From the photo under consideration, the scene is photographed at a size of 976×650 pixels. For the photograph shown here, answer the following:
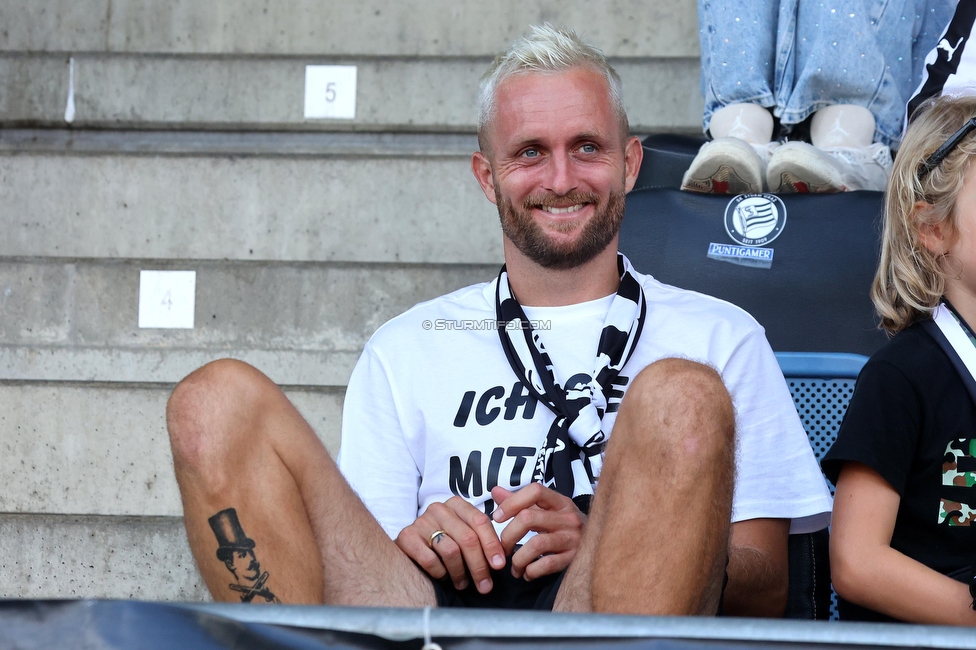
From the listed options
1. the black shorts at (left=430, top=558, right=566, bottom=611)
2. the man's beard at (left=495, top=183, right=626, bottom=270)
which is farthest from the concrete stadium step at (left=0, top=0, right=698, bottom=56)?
the black shorts at (left=430, top=558, right=566, bottom=611)

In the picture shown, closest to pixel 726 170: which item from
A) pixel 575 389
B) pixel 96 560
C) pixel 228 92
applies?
pixel 575 389

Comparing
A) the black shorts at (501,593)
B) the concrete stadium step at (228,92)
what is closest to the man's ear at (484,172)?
the black shorts at (501,593)

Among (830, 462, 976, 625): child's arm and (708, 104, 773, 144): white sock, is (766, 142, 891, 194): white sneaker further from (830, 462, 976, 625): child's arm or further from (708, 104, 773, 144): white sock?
(830, 462, 976, 625): child's arm

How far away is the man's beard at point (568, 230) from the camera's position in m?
1.65

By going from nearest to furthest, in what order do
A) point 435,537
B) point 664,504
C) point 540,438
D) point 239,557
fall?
point 664,504 < point 239,557 < point 435,537 < point 540,438

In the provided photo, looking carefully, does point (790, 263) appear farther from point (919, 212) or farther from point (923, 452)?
point (923, 452)

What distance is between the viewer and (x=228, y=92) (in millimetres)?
2762

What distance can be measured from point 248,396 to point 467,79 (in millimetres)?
1696

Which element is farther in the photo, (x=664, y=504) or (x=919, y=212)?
(x=919, y=212)

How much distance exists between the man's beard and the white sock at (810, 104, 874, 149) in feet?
2.12

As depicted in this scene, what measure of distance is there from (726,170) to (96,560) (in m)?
1.64

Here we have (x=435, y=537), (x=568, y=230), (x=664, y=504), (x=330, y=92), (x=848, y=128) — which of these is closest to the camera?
(x=664, y=504)

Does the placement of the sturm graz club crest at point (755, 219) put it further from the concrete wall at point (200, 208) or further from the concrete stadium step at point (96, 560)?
the concrete stadium step at point (96, 560)

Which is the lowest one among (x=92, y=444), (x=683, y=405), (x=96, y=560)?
(x=96, y=560)
